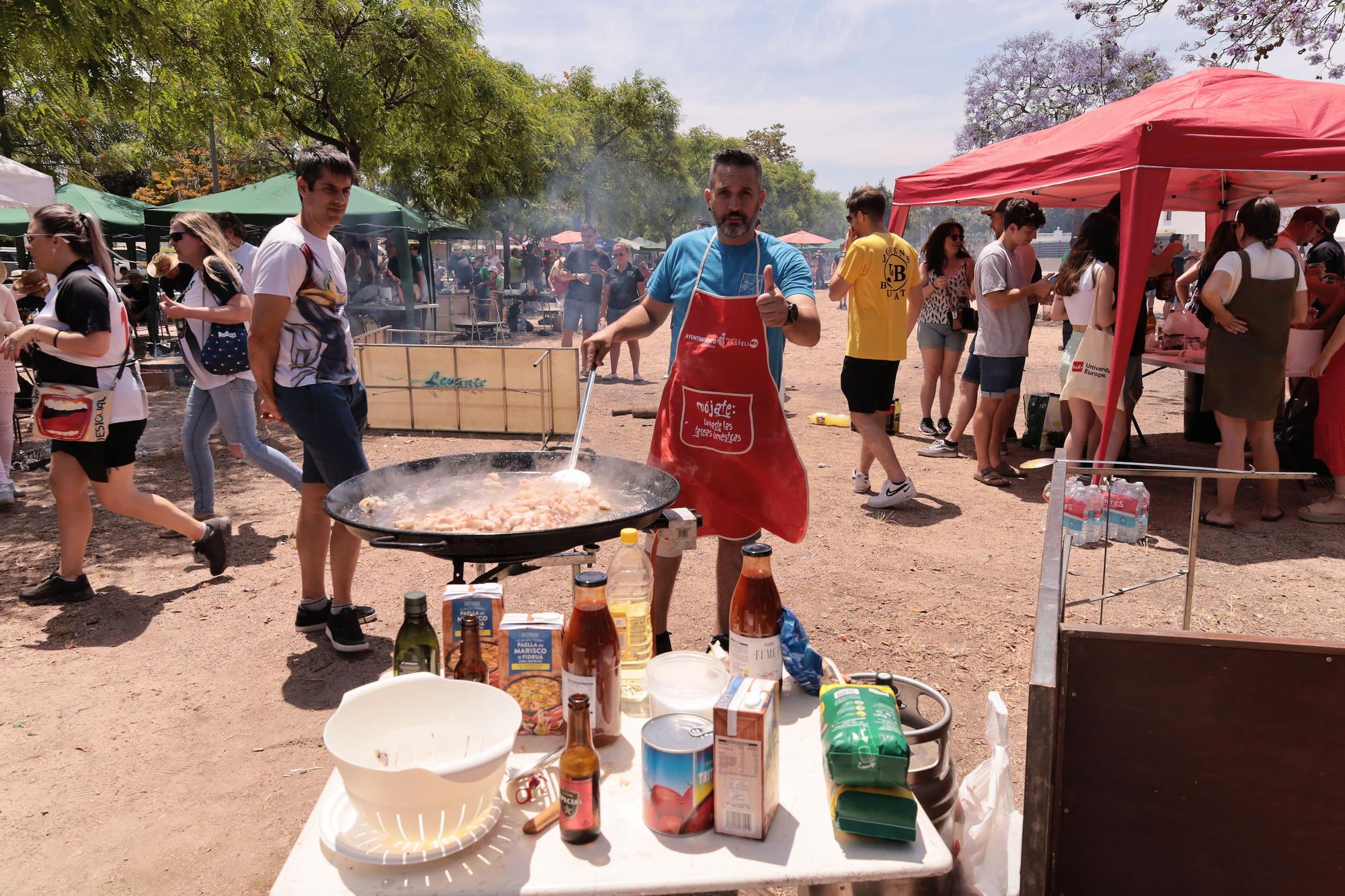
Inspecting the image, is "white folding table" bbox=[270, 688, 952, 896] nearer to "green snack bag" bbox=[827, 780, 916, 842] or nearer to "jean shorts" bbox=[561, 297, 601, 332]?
"green snack bag" bbox=[827, 780, 916, 842]

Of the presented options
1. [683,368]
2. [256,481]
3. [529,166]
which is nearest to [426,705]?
[683,368]

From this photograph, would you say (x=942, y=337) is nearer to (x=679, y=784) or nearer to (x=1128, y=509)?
(x=1128, y=509)


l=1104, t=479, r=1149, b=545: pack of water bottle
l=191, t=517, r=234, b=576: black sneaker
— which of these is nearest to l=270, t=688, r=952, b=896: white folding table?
l=191, t=517, r=234, b=576: black sneaker

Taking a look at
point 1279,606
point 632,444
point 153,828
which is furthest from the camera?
point 632,444

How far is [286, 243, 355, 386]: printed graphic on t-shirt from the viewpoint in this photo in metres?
3.55

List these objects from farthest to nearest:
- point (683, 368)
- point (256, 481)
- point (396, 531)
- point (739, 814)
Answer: point (256, 481) < point (683, 368) < point (396, 531) < point (739, 814)

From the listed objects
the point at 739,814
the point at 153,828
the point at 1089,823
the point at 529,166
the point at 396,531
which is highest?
the point at 529,166

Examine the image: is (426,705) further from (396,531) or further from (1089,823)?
(1089,823)

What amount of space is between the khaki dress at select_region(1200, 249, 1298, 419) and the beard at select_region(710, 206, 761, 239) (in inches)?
159

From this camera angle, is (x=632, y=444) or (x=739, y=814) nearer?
(x=739, y=814)

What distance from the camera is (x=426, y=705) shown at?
186 centimetres

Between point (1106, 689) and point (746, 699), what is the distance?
2.51 feet

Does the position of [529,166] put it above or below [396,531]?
above

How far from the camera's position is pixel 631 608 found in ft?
7.75
